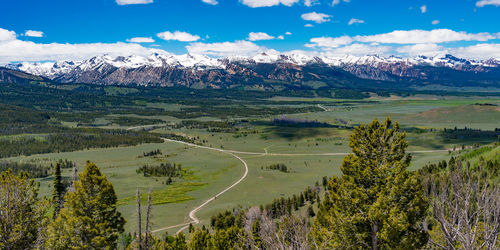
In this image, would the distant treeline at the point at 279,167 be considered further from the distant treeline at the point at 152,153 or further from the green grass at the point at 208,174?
the distant treeline at the point at 152,153

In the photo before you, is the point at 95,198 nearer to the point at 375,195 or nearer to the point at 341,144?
the point at 375,195

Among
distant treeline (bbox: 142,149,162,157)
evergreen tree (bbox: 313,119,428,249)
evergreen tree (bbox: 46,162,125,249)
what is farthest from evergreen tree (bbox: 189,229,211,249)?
distant treeline (bbox: 142,149,162,157)

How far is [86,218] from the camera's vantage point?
103 feet

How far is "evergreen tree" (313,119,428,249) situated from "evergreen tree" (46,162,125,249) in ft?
63.9

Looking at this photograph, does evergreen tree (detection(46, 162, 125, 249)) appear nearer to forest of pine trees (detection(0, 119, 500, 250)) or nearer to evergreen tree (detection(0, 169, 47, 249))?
forest of pine trees (detection(0, 119, 500, 250))

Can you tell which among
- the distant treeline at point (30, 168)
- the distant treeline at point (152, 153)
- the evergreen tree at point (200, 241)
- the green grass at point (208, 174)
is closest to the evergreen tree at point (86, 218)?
the evergreen tree at point (200, 241)

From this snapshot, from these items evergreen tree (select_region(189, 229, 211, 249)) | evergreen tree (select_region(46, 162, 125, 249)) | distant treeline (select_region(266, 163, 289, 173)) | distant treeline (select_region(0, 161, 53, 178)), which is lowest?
distant treeline (select_region(0, 161, 53, 178))

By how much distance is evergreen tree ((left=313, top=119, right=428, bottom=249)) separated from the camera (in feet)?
74.8

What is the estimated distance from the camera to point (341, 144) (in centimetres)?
19475

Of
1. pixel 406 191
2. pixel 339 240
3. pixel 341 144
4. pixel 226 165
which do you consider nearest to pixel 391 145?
→ pixel 406 191

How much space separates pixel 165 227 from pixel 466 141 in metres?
165

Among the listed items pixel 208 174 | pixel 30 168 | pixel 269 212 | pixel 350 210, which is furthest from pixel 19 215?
pixel 30 168

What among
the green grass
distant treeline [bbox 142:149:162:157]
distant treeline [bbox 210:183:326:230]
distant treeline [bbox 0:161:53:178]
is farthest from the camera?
distant treeline [bbox 142:149:162:157]

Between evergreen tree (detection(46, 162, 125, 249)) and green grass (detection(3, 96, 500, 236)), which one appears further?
green grass (detection(3, 96, 500, 236))
